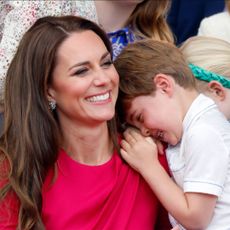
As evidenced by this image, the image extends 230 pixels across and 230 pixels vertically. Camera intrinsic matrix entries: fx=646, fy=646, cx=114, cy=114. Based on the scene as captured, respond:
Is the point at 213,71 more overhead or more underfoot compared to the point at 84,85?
more underfoot

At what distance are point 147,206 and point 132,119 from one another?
0.32 meters

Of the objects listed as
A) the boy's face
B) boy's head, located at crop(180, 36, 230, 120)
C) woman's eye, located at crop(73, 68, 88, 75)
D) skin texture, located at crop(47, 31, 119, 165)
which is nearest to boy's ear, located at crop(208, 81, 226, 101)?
boy's head, located at crop(180, 36, 230, 120)

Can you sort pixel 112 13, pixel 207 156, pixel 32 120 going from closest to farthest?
pixel 207 156
pixel 32 120
pixel 112 13

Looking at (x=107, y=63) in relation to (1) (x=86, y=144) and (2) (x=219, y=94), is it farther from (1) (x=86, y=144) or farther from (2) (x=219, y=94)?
(2) (x=219, y=94)

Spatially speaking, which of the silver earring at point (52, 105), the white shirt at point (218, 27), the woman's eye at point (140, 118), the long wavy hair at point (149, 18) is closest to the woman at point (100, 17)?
the long wavy hair at point (149, 18)

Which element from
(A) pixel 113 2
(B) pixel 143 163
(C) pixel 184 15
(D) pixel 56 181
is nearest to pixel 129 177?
(B) pixel 143 163

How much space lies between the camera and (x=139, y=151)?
7.52 ft

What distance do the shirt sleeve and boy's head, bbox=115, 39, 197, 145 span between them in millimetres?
140

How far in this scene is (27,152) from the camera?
7.21ft

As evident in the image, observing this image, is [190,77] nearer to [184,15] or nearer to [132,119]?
[132,119]

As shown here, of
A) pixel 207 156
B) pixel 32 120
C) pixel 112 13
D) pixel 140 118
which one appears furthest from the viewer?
pixel 112 13

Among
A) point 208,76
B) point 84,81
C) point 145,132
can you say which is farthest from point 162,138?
point 84,81

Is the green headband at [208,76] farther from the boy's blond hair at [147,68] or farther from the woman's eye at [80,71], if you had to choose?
the woman's eye at [80,71]

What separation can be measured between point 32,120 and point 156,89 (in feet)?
1.47
